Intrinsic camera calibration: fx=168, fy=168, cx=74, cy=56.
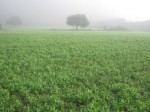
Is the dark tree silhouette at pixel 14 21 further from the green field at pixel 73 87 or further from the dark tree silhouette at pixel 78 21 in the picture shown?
the green field at pixel 73 87

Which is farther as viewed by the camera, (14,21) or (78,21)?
(14,21)

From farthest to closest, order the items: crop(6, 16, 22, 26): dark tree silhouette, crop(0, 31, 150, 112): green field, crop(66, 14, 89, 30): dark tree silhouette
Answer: crop(6, 16, 22, 26): dark tree silhouette < crop(66, 14, 89, 30): dark tree silhouette < crop(0, 31, 150, 112): green field

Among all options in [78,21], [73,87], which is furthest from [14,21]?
[73,87]

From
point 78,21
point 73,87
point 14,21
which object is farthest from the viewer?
point 14,21

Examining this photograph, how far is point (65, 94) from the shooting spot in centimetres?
827

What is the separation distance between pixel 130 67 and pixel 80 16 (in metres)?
108

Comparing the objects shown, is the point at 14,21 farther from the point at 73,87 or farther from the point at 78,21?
the point at 73,87

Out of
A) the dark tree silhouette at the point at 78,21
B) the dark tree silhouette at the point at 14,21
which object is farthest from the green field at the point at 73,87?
the dark tree silhouette at the point at 14,21

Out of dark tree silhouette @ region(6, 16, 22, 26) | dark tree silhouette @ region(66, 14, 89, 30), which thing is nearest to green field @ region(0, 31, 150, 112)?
dark tree silhouette @ region(66, 14, 89, 30)

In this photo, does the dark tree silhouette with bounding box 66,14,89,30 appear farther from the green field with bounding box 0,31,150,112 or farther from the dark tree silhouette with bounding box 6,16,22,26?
the green field with bounding box 0,31,150,112

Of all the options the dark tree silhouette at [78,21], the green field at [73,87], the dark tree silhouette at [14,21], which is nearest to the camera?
the green field at [73,87]

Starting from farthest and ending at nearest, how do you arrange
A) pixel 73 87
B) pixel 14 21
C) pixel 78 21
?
1. pixel 14 21
2. pixel 78 21
3. pixel 73 87

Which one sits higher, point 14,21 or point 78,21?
point 14,21

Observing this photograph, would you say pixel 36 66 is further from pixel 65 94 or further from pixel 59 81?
pixel 65 94
